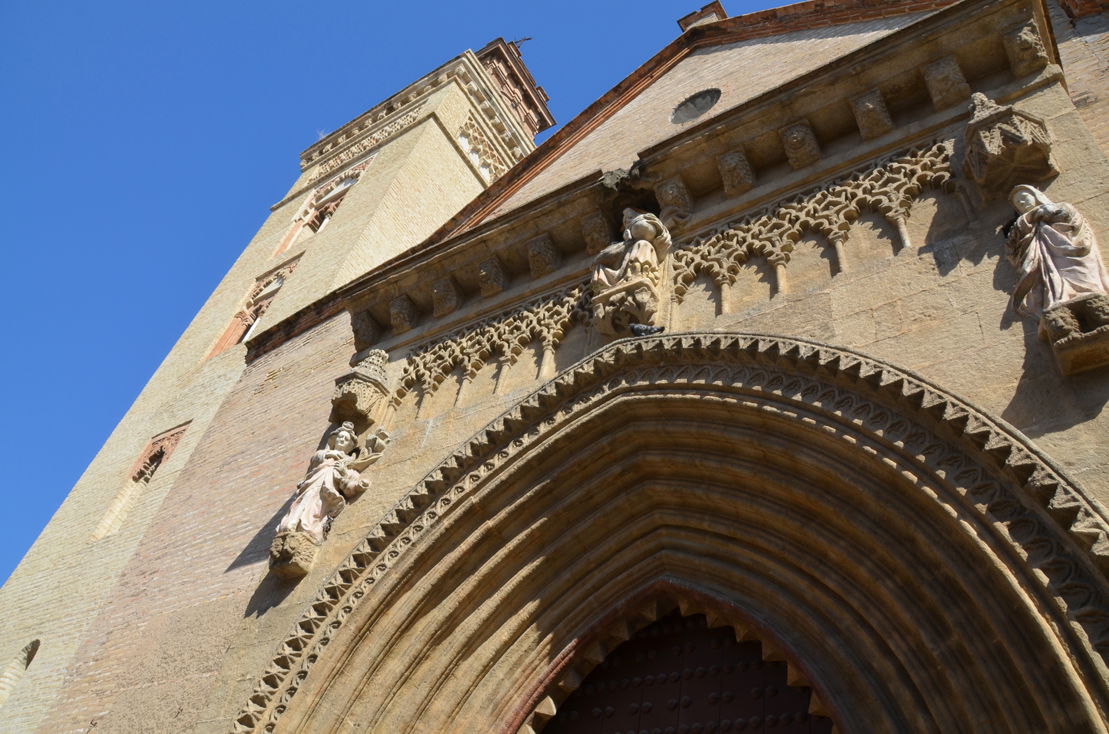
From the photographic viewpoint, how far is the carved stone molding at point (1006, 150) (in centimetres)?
502

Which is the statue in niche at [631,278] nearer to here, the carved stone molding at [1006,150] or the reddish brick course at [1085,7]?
the carved stone molding at [1006,150]

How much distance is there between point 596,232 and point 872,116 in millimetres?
2067

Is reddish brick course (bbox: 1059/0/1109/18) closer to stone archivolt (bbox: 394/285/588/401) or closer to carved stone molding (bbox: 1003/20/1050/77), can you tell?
carved stone molding (bbox: 1003/20/1050/77)

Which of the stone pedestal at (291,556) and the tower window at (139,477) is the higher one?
the tower window at (139,477)

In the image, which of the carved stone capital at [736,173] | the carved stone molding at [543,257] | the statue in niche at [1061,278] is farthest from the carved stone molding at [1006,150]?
the carved stone molding at [543,257]

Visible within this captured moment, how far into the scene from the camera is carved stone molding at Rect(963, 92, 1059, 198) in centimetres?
502

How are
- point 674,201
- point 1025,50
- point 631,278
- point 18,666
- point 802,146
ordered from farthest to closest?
point 18,666
point 674,201
point 802,146
point 631,278
point 1025,50

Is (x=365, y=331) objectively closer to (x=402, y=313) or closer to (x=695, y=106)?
(x=402, y=313)

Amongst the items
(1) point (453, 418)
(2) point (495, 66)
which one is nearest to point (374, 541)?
(1) point (453, 418)

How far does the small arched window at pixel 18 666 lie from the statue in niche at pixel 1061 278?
10604 mm

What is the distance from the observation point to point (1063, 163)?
5047 millimetres

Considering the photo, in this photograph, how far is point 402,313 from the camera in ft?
26.2

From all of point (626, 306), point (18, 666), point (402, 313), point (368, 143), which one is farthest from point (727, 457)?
point (368, 143)

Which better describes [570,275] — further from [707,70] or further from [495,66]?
[495,66]
